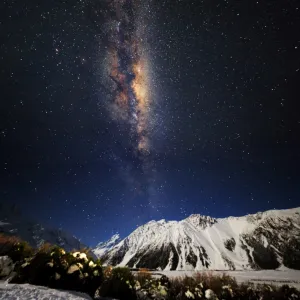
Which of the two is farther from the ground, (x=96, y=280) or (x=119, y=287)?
(x=96, y=280)

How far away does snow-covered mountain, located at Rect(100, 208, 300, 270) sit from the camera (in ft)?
473

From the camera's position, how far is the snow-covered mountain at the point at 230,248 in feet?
473

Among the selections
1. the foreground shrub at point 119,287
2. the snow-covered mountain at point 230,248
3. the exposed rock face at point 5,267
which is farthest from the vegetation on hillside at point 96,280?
the snow-covered mountain at point 230,248

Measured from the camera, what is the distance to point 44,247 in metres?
9.95

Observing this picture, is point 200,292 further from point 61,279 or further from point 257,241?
point 257,241

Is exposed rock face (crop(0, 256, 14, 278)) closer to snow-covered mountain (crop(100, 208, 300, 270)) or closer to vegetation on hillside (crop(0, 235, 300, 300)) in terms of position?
vegetation on hillside (crop(0, 235, 300, 300))

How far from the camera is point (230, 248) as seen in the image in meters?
171

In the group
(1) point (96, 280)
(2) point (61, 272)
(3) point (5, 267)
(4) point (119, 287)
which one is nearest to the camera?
(2) point (61, 272)

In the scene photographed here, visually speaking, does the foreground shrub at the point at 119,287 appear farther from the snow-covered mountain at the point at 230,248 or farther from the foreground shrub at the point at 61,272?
the snow-covered mountain at the point at 230,248

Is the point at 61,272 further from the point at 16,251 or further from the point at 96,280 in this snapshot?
the point at 16,251

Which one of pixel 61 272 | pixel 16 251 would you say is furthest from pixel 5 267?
pixel 61 272

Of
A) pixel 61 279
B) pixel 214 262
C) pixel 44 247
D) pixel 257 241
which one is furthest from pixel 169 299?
pixel 257 241

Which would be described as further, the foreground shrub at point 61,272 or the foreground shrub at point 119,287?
the foreground shrub at point 119,287

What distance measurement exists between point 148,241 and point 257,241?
97713 millimetres
